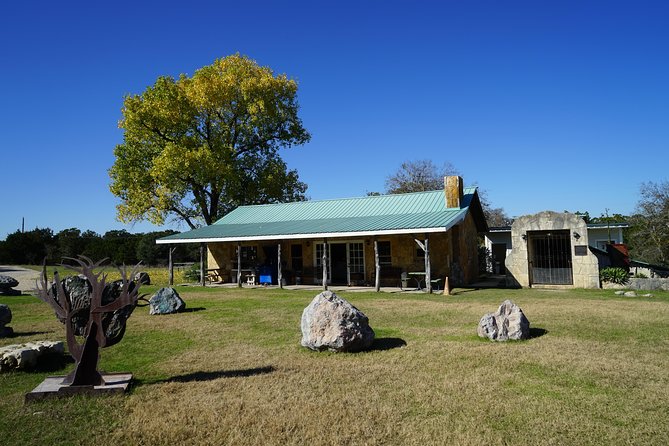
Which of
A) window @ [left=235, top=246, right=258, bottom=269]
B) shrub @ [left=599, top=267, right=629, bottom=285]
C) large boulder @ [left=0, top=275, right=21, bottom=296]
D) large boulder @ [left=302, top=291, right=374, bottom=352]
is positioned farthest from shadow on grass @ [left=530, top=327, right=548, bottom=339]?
large boulder @ [left=0, top=275, right=21, bottom=296]

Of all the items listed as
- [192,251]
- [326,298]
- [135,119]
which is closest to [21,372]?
[326,298]

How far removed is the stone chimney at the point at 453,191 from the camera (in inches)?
763

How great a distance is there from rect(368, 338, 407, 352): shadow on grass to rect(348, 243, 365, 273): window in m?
12.4

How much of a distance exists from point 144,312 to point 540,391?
36.5ft

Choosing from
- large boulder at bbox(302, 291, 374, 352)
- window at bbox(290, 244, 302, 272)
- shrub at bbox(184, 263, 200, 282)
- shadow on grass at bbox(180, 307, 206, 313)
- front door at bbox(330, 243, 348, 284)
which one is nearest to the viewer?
large boulder at bbox(302, 291, 374, 352)

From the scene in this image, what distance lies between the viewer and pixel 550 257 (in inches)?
755

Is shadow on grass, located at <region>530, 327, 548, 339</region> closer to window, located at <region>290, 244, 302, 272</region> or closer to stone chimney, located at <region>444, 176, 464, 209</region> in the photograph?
stone chimney, located at <region>444, 176, 464, 209</region>

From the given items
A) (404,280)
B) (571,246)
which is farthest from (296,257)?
(571,246)

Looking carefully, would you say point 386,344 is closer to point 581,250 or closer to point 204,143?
point 581,250

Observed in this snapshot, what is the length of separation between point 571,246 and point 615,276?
1852 millimetres

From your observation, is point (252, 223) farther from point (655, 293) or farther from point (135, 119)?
point (655, 293)

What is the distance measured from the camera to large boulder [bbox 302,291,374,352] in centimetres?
754

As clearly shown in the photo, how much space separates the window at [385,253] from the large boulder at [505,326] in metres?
11.8

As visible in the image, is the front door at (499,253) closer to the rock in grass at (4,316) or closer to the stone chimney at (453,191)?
the stone chimney at (453,191)
